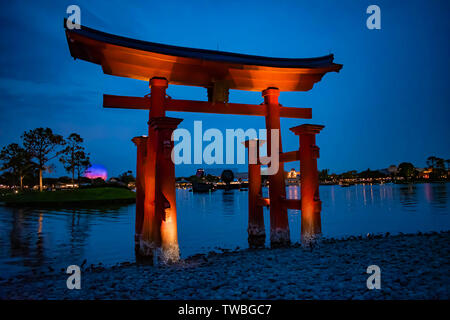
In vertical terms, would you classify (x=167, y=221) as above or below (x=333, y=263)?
above

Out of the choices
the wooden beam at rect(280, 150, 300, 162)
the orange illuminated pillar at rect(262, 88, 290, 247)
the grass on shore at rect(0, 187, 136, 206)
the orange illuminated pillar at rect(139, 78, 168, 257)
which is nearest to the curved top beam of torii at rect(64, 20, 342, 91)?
the orange illuminated pillar at rect(139, 78, 168, 257)

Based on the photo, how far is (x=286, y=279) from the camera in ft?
16.7

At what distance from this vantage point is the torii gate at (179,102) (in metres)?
6.94

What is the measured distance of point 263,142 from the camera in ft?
35.1

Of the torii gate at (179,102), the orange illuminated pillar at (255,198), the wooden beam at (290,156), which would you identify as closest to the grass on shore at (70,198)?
the torii gate at (179,102)

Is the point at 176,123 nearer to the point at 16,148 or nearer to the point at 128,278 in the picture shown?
the point at 128,278

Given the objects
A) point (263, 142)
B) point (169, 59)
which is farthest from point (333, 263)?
point (169, 59)

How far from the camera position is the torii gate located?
6.94m

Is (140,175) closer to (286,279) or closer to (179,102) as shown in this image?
(179,102)

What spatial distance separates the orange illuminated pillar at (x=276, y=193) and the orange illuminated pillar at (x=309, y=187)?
1.48m

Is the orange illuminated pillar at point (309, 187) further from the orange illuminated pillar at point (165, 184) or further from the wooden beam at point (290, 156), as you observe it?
the orange illuminated pillar at point (165, 184)

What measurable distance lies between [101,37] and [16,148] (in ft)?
192

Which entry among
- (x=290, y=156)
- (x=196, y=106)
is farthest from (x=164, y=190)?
(x=290, y=156)

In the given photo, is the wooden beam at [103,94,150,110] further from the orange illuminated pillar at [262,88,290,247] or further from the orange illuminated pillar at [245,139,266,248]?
the orange illuminated pillar at [245,139,266,248]
